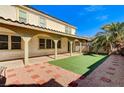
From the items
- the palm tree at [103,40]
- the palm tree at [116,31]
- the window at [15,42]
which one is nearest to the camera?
the window at [15,42]

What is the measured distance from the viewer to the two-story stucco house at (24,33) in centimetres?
702

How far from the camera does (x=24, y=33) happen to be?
7.22 metres

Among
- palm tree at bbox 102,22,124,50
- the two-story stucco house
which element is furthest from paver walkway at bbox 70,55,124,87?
palm tree at bbox 102,22,124,50

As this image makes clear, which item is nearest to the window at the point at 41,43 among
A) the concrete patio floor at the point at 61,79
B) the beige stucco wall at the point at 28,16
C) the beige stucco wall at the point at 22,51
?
the beige stucco wall at the point at 22,51

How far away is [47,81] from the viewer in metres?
4.72

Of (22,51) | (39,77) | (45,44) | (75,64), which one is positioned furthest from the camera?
(45,44)

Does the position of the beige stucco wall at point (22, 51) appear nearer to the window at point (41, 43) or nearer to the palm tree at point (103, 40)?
the window at point (41, 43)

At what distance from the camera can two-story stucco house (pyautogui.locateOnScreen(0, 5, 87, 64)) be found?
276 inches

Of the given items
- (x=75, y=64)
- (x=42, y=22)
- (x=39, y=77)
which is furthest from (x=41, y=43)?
(x=39, y=77)

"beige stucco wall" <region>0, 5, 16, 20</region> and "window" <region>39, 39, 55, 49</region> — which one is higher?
"beige stucco wall" <region>0, 5, 16, 20</region>

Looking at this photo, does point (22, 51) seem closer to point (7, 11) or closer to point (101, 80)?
point (7, 11)

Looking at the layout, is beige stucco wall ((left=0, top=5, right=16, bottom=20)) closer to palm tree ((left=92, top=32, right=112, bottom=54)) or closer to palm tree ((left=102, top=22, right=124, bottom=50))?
palm tree ((left=92, top=32, right=112, bottom=54))
